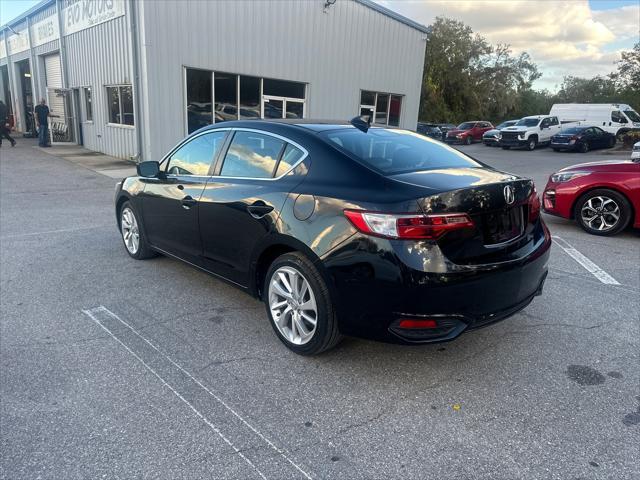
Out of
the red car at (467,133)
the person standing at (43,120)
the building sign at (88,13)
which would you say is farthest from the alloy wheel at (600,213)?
the red car at (467,133)

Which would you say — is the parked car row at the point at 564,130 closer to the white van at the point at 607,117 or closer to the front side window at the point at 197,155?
the white van at the point at 607,117

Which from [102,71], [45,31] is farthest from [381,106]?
[45,31]

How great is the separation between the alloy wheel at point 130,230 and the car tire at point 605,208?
20.6ft

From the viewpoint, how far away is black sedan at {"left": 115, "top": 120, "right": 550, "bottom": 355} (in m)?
2.83

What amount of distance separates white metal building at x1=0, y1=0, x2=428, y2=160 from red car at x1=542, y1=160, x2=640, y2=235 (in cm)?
1085

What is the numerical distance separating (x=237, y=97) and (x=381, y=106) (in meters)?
8.03

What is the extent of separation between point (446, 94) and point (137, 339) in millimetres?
46928

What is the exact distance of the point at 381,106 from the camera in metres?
21.6

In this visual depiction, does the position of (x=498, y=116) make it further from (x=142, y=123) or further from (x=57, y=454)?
(x=57, y=454)

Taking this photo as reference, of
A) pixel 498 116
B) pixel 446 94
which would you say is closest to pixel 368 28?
pixel 446 94

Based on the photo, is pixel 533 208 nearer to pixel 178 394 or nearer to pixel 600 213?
pixel 178 394

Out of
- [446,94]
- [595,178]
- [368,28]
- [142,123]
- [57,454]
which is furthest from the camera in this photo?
[446,94]

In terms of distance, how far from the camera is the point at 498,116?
2047 inches

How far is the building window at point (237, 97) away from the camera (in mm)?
14812
